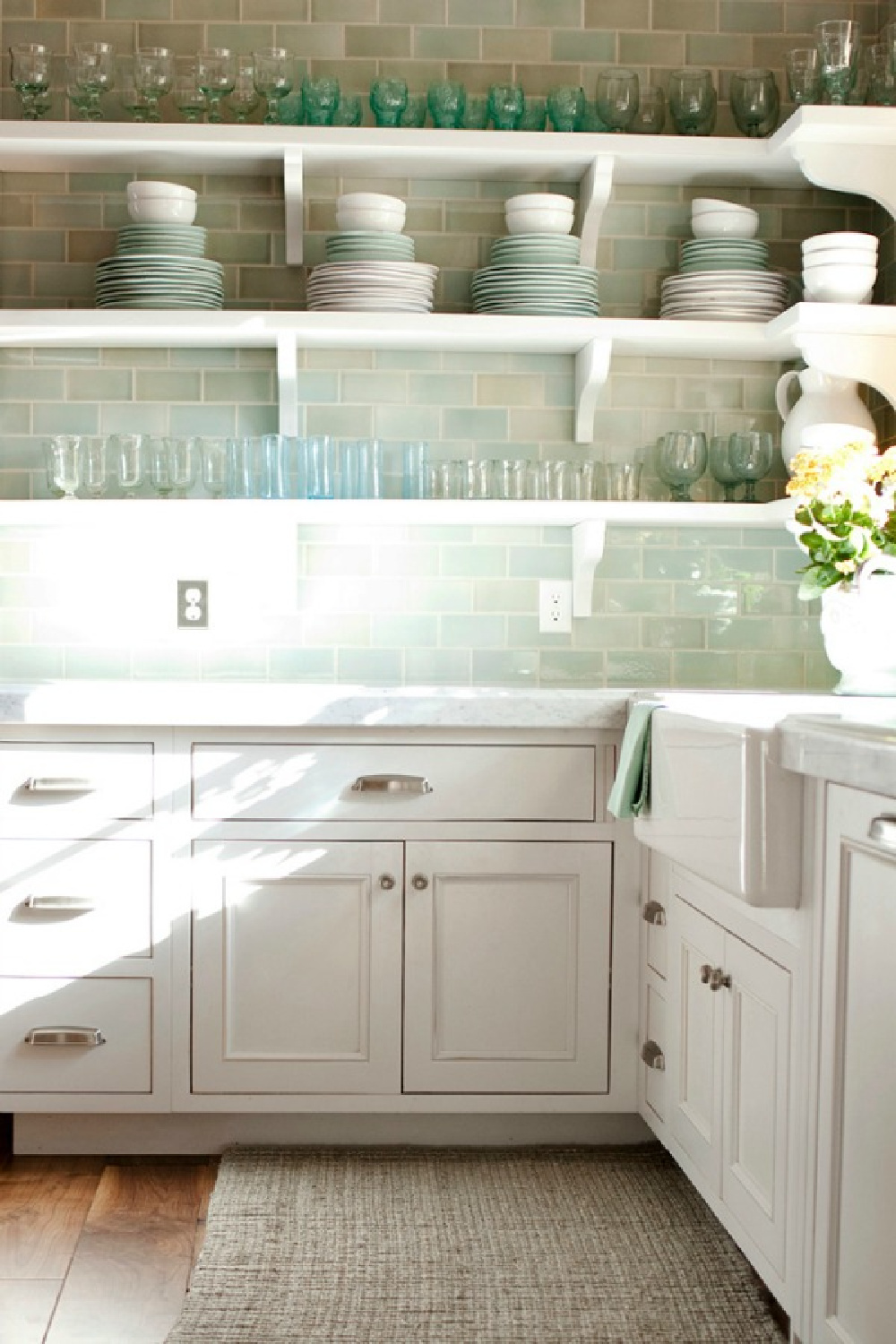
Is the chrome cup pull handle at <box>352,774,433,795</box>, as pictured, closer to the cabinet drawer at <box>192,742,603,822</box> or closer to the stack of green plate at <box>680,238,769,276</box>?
the cabinet drawer at <box>192,742,603,822</box>

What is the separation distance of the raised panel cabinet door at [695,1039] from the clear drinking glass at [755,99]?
67.2 inches

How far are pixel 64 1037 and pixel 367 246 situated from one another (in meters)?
1.70

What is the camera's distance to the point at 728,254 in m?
3.14

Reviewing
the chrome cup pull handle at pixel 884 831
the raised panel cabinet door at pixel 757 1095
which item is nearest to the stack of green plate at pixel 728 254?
the raised panel cabinet door at pixel 757 1095

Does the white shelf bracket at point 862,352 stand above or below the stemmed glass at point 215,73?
below

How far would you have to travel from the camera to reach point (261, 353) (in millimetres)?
3242

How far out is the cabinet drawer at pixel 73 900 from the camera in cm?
273

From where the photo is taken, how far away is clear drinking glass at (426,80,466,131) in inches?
121

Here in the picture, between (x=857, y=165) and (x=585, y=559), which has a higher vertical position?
(x=857, y=165)

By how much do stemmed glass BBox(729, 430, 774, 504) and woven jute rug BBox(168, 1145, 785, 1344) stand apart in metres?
1.43

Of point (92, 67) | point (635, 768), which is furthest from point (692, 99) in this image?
point (635, 768)

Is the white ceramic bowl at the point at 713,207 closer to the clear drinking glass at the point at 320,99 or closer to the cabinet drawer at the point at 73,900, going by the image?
the clear drinking glass at the point at 320,99

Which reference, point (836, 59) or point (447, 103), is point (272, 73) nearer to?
point (447, 103)

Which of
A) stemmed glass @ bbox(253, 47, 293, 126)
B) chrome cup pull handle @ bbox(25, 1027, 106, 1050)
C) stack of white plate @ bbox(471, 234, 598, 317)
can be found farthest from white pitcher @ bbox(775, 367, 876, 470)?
chrome cup pull handle @ bbox(25, 1027, 106, 1050)
